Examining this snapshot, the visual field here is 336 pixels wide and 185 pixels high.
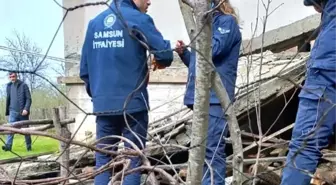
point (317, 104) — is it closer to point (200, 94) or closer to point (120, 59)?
point (120, 59)

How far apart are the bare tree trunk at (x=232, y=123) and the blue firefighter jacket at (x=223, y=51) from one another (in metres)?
1.62

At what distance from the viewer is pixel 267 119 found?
19.9 feet

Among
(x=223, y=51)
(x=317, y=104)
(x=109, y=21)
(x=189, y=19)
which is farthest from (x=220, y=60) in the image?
(x=189, y=19)

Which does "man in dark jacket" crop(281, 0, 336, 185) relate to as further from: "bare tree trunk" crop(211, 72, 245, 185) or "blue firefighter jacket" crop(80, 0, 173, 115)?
"bare tree trunk" crop(211, 72, 245, 185)

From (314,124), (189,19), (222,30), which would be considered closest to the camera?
(189,19)

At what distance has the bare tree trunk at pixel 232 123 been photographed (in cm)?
221

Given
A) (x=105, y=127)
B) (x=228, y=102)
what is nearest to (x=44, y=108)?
(x=105, y=127)

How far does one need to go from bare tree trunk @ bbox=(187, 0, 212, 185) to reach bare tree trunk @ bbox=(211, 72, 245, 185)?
0.10m

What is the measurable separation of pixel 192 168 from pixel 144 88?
202 cm

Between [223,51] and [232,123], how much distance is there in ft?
6.04

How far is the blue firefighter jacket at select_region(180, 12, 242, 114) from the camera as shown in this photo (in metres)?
4.02

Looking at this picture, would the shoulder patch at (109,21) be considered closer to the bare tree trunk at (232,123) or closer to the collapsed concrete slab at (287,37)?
the bare tree trunk at (232,123)

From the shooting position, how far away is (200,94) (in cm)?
207

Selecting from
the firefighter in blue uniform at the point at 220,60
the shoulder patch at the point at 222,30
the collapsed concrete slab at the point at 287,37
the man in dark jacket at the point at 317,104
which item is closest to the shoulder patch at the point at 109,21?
the firefighter in blue uniform at the point at 220,60
